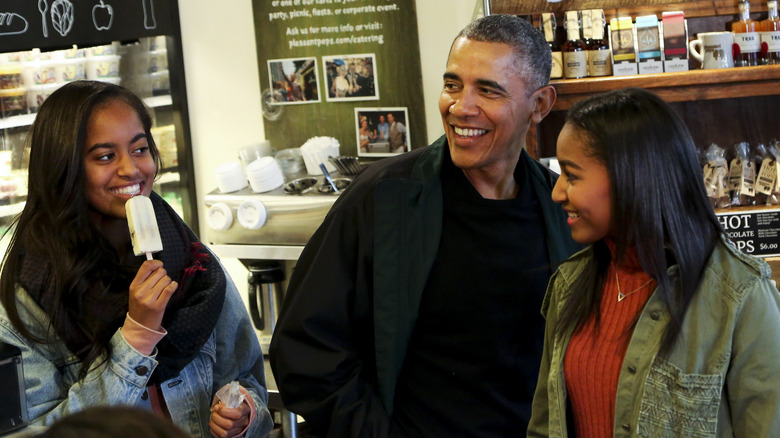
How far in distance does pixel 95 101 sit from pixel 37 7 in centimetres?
194

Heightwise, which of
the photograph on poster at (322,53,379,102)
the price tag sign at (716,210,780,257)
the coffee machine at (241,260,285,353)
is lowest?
the coffee machine at (241,260,285,353)

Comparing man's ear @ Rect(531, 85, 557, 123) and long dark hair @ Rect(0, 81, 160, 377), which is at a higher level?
man's ear @ Rect(531, 85, 557, 123)

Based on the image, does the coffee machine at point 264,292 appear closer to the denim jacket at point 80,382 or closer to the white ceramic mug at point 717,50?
the denim jacket at point 80,382

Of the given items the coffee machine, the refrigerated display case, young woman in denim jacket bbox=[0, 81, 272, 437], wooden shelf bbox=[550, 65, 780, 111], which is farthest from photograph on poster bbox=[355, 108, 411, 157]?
young woman in denim jacket bbox=[0, 81, 272, 437]

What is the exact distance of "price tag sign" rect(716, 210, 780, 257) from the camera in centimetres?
296

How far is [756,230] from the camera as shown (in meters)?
2.97

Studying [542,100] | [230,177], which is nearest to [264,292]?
[230,177]

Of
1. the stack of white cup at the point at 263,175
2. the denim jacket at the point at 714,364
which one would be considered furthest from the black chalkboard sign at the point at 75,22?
the denim jacket at the point at 714,364

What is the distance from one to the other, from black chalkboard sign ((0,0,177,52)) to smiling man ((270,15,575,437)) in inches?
85.5

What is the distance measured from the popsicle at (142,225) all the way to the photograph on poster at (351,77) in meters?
2.20

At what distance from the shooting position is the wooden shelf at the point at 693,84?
2.80 metres

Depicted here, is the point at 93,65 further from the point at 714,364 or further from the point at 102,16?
the point at 714,364

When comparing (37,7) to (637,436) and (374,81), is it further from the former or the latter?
(637,436)

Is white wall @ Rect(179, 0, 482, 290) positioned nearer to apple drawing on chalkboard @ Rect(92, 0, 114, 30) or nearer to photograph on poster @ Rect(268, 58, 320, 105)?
photograph on poster @ Rect(268, 58, 320, 105)
